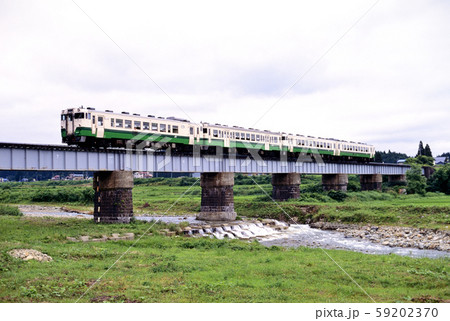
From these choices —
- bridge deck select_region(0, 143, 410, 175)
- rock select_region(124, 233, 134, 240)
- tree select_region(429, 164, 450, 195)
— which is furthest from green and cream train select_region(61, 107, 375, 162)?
tree select_region(429, 164, 450, 195)

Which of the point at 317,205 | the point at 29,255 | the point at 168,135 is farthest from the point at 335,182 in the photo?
the point at 29,255

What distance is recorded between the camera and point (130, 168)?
4119cm

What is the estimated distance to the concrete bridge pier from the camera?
3981 cm

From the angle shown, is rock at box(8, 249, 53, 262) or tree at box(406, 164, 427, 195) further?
tree at box(406, 164, 427, 195)

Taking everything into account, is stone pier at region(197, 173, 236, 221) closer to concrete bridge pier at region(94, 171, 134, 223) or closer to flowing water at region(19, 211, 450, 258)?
flowing water at region(19, 211, 450, 258)

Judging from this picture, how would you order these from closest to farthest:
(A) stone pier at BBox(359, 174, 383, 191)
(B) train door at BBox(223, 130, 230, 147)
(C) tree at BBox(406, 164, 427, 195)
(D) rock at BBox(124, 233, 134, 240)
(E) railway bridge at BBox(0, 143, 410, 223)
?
1. (D) rock at BBox(124, 233, 134, 240)
2. (E) railway bridge at BBox(0, 143, 410, 223)
3. (B) train door at BBox(223, 130, 230, 147)
4. (C) tree at BBox(406, 164, 427, 195)
5. (A) stone pier at BBox(359, 174, 383, 191)

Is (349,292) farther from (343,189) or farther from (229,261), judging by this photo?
(343,189)

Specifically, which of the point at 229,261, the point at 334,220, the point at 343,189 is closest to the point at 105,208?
the point at 229,261

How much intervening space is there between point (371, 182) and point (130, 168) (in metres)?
59.7

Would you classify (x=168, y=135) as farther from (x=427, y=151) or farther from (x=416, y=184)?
(x=427, y=151)

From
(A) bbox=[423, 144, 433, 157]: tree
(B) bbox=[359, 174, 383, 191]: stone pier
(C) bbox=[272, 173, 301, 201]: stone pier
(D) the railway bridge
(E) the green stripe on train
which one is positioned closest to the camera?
(D) the railway bridge

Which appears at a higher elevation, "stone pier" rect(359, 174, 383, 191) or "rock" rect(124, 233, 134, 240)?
"stone pier" rect(359, 174, 383, 191)

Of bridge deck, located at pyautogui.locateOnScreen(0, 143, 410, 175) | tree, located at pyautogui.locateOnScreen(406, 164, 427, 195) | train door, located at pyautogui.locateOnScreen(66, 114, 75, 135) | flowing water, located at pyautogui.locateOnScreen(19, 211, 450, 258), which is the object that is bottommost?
flowing water, located at pyautogui.locateOnScreen(19, 211, 450, 258)

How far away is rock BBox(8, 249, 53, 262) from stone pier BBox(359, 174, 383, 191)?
75.1 metres
